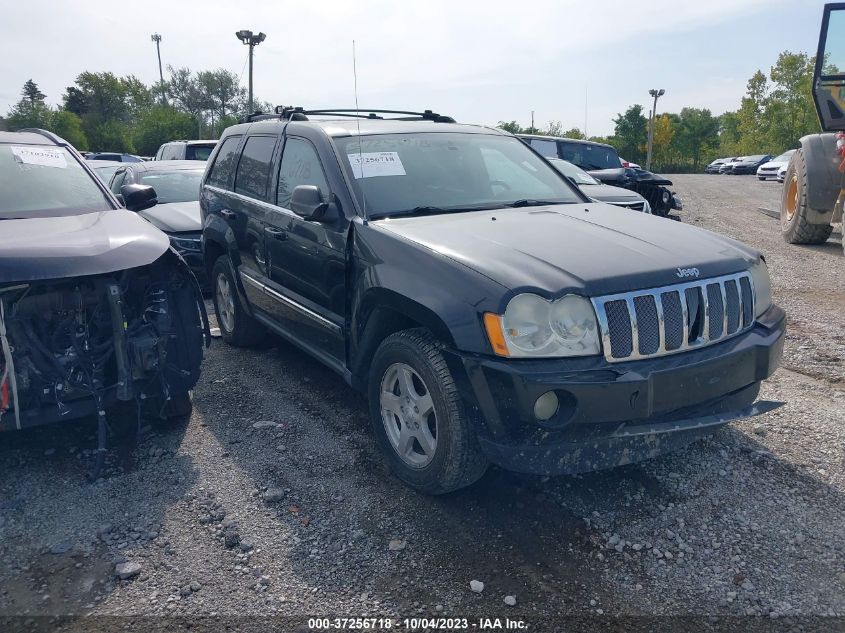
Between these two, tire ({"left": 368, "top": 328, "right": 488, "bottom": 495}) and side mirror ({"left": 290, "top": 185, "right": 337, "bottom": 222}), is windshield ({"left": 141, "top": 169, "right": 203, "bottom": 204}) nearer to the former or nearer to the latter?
side mirror ({"left": 290, "top": 185, "right": 337, "bottom": 222})

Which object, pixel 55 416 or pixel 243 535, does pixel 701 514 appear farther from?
pixel 55 416

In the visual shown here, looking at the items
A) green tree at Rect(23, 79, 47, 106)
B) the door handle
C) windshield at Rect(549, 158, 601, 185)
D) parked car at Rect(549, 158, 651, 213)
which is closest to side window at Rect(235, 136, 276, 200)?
the door handle

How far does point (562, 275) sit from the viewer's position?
296cm

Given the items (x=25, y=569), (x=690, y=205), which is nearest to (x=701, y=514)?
(x=25, y=569)

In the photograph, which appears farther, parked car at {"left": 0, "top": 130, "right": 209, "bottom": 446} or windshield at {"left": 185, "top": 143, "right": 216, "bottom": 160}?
windshield at {"left": 185, "top": 143, "right": 216, "bottom": 160}

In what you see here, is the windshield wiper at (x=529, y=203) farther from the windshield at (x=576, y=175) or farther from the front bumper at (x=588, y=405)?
the windshield at (x=576, y=175)

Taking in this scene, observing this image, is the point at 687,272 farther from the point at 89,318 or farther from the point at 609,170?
the point at 609,170

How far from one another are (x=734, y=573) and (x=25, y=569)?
117 inches

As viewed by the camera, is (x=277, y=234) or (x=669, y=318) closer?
(x=669, y=318)

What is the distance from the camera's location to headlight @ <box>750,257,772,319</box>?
350 centimetres

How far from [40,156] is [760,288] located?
4730 mm

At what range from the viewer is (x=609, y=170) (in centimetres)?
1245

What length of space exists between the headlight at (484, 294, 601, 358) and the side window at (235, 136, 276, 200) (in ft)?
8.34

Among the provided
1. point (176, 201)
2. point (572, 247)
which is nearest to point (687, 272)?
point (572, 247)
